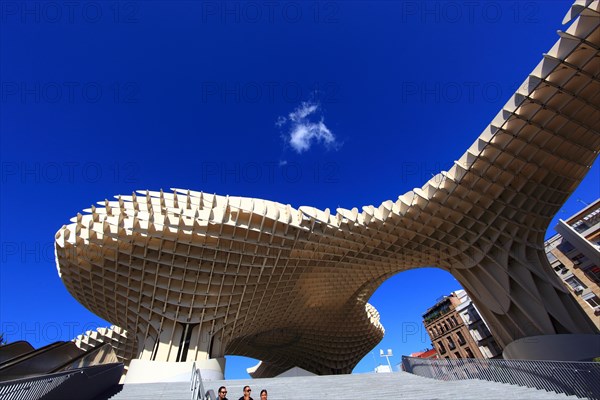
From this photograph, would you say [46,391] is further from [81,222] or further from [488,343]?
[488,343]

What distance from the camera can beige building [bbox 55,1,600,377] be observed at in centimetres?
1701

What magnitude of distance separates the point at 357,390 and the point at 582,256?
142 feet

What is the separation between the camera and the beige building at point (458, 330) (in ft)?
155

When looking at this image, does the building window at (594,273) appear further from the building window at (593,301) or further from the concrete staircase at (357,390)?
the concrete staircase at (357,390)

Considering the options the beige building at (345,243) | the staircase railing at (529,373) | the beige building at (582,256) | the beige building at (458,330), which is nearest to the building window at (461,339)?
the beige building at (458,330)

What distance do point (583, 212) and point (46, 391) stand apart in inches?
2027

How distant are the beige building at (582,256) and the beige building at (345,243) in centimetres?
2024

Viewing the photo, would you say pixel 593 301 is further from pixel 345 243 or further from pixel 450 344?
pixel 345 243

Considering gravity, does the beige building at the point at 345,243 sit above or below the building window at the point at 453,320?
below

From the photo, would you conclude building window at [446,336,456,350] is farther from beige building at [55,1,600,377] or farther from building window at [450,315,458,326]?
beige building at [55,1,600,377]

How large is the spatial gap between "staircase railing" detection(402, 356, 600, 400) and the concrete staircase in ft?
1.33

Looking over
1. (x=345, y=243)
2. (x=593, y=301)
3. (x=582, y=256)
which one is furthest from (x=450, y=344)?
(x=345, y=243)

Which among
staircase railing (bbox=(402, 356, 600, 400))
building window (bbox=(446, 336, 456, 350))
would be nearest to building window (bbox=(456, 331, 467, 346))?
building window (bbox=(446, 336, 456, 350))

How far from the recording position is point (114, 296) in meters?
21.7
